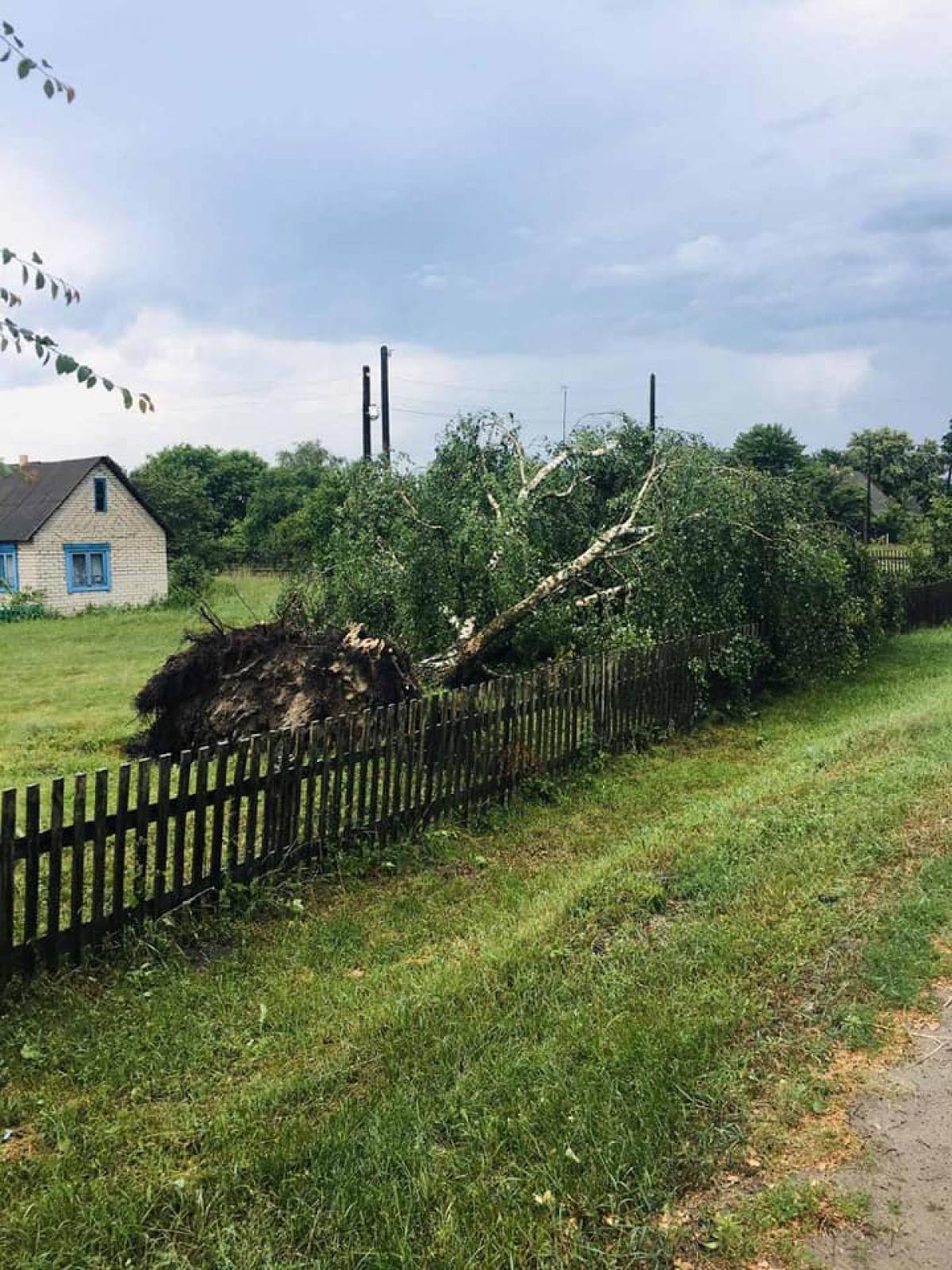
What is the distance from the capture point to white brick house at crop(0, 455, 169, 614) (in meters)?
27.2

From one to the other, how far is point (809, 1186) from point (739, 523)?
866 cm

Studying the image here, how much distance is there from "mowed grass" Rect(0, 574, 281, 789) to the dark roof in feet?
10.2

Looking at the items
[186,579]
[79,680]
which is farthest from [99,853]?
[186,579]

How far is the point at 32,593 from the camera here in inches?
1049

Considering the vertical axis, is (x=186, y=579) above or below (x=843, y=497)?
below

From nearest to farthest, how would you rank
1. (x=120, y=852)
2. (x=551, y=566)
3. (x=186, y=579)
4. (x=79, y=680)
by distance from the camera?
(x=120, y=852) < (x=551, y=566) < (x=79, y=680) < (x=186, y=579)

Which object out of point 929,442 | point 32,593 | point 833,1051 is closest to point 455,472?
point 833,1051

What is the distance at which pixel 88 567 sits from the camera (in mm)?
28422

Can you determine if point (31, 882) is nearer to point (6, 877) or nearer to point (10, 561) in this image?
point (6, 877)

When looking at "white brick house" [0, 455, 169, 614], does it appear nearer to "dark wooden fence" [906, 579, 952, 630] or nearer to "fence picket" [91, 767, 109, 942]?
"dark wooden fence" [906, 579, 952, 630]

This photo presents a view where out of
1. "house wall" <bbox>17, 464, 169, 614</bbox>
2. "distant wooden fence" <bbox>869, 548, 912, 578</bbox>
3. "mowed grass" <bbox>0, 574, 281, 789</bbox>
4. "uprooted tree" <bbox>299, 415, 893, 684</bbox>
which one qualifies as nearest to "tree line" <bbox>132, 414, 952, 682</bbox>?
"uprooted tree" <bbox>299, 415, 893, 684</bbox>

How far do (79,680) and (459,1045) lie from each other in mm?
12003

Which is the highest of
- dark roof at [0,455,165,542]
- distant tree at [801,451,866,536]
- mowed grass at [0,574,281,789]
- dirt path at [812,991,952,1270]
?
distant tree at [801,451,866,536]

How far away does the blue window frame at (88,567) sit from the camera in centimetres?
2783
